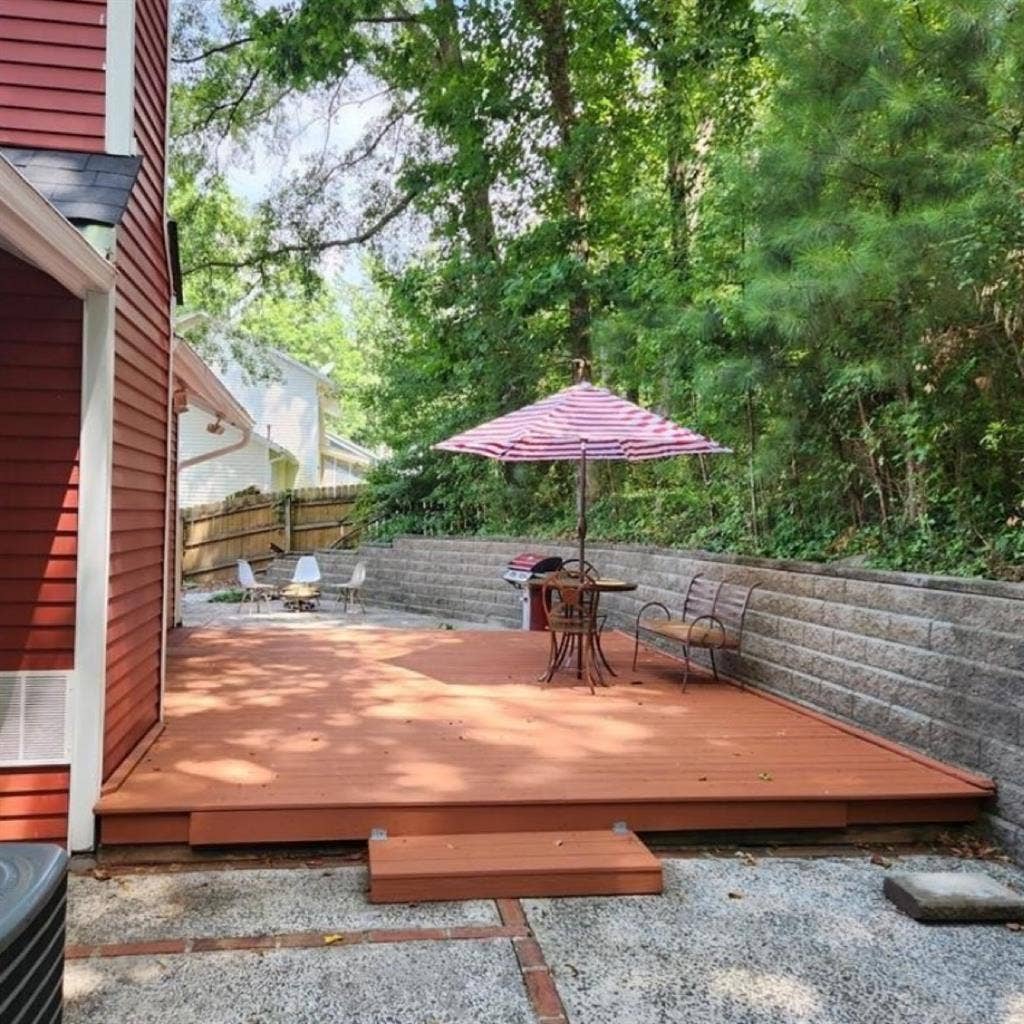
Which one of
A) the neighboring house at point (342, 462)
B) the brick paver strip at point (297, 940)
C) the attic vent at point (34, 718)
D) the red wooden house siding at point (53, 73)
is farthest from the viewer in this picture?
the neighboring house at point (342, 462)

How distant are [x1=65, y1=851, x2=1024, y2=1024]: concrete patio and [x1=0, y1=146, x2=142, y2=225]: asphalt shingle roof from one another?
2374mm

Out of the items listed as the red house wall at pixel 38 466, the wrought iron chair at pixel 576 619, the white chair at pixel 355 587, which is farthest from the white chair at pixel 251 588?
the red house wall at pixel 38 466

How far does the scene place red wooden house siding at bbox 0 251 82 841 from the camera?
2.98 m

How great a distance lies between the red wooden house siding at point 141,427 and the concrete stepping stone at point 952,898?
2.99 m

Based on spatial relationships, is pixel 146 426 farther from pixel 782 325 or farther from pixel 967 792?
pixel 967 792

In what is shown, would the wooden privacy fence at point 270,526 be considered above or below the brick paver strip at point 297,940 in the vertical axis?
above

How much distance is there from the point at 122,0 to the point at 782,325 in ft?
10.9

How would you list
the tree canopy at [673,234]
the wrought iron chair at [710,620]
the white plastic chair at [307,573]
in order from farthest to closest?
1. the white plastic chair at [307,573]
2. the wrought iron chair at [710,620]
3. the tree canopy at [673,234]

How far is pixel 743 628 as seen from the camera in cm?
527

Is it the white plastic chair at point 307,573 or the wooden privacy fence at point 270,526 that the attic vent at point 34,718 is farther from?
the wooden privacy fence at point 270,526

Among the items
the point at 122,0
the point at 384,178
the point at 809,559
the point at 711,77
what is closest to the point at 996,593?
the point at 809,559

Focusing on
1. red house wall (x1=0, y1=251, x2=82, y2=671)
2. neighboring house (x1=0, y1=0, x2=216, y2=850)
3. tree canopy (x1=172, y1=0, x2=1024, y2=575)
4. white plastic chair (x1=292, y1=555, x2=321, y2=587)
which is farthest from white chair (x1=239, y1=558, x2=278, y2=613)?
red house wall (x1=0, y1=251, x2=82, y2=671)

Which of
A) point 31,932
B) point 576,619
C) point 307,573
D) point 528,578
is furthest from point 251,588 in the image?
point 31,932

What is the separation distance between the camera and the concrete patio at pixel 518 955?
6.98 ft
